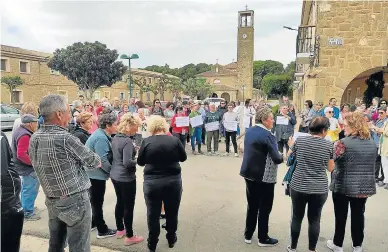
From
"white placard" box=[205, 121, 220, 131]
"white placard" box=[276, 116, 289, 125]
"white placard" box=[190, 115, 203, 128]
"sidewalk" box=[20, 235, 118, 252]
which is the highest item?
"white placard" box=[276, 116, 289, 125]

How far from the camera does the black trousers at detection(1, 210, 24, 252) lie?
251cm

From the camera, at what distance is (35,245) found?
4023mm

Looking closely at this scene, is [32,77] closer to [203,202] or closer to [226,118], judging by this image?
[226,118]

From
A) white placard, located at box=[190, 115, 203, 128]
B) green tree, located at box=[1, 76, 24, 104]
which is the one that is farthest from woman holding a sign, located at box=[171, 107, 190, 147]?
green tree, located at box=[1, 76, 24, 104]

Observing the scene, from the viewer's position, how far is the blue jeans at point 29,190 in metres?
4.70

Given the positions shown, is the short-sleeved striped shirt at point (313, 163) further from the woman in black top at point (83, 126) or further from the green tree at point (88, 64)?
the green tree at point (88, 64)

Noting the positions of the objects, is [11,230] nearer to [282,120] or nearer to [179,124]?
[179,124]

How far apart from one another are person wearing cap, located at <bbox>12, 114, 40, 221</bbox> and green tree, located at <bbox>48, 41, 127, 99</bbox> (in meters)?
30.3

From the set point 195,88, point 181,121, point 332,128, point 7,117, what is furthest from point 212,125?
point 195,88

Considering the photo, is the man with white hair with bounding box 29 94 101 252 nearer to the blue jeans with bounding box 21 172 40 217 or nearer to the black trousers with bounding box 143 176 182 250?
the black trousers with bounding box 143 176 182 250

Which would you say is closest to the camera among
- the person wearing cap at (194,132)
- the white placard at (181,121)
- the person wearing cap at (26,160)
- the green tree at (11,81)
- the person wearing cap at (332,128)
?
the person wearing cap at (26,160)

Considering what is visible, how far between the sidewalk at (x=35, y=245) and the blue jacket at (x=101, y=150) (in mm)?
883

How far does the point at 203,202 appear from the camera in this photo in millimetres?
5539

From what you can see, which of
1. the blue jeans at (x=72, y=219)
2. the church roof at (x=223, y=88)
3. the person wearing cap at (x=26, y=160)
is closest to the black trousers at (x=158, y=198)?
the blue jeans at (x=72, y=219)
